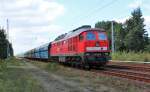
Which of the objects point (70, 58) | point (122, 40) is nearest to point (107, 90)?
point (70, 58)

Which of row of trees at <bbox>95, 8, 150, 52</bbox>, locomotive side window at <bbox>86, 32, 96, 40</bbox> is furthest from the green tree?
locomotive side window at <bbox>86, 32, 96, 40</bbox>

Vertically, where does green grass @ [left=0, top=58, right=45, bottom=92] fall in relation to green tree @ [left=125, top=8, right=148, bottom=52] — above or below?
below

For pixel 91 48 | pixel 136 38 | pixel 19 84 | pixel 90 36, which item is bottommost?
pixel 19 84

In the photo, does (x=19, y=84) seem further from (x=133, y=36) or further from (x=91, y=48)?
(x=133, y=36)

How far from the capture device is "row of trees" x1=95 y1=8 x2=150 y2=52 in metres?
103

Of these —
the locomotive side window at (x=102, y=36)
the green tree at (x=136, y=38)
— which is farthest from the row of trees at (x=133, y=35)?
the locomotive side window at (x=102, y=36)

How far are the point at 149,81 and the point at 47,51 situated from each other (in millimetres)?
37031

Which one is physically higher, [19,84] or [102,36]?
[102,36]

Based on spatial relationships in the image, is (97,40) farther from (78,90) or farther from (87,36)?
(78,90)

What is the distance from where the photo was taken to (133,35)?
103 metres

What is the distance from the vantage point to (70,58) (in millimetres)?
35844

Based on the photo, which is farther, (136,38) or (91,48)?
(136,38)

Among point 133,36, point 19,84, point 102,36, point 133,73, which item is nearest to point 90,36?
point 102,36

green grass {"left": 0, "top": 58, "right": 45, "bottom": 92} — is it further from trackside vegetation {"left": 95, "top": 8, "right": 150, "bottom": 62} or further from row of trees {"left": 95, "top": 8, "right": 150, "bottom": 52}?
row of trees {"left": 95, "top": 8, "right": 150, "bottom": 52}
